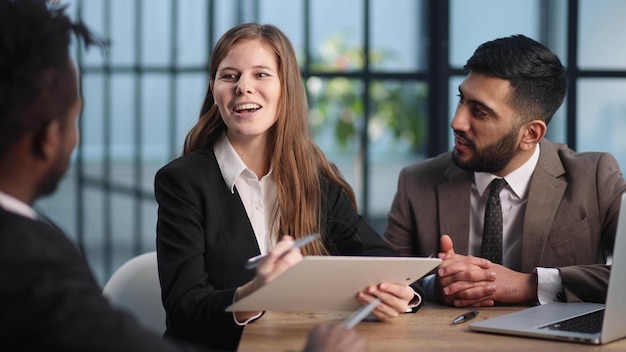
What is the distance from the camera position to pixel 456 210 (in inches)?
105

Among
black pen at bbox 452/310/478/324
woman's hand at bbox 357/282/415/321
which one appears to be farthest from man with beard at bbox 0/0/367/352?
black pen at bbox 452/310/478/324

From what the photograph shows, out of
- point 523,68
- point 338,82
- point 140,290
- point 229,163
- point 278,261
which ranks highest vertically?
point 523,68

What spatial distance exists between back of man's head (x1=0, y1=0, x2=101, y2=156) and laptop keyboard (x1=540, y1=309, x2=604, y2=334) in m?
1.19

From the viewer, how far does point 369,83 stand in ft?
14.3

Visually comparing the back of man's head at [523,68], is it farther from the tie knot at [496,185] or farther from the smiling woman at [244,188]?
the smiling woman at [244,188]

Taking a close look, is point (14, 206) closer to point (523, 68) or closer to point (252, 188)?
point (252, 188)

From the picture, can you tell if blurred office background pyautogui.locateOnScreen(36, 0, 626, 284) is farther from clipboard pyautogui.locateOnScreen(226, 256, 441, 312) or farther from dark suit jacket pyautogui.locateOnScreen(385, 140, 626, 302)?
clipboard pyautogui.locateOnScreen(226, 256, 441, 312)

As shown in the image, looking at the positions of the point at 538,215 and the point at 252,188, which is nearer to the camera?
the point at 252,188

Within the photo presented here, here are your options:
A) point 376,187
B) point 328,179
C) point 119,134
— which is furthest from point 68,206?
point 328,179

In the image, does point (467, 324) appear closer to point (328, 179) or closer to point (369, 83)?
point (328, 179)

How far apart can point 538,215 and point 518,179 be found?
152 millimetres

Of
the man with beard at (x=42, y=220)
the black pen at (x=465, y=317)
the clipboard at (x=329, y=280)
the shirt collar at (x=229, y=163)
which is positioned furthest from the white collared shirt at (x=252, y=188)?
the man with beard at (x=42, y=220)

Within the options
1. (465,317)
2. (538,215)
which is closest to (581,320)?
(465,317)

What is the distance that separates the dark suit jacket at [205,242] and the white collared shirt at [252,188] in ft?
0.09
